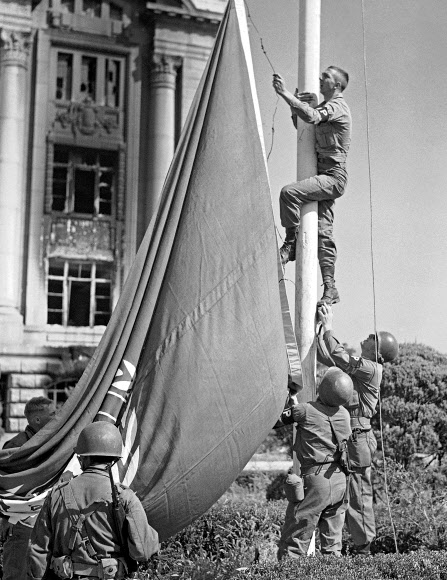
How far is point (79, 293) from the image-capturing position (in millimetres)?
26328

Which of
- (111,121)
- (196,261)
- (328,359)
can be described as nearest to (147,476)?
(196,261)

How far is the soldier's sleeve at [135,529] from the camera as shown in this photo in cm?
432

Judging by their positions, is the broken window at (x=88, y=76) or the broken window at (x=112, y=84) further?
the broken window at (x=112, y=84)

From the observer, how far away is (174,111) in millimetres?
27078

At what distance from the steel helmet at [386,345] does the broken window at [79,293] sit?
18.6 metres

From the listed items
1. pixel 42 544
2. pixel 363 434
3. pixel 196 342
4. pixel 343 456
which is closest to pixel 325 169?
pixel 196 342

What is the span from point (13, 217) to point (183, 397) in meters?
20.3

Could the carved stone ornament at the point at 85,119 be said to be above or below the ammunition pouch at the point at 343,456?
above

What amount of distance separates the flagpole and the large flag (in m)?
0.59

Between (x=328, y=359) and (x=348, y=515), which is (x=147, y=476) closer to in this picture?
(x=328, y=359)

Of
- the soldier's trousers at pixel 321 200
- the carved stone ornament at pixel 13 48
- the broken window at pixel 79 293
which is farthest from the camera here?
the broken window at pixel 79 293

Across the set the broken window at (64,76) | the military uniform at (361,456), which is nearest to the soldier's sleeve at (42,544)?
the military uniform at (361,456)

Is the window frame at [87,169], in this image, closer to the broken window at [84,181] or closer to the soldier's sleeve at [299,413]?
the broken window at [84,181]

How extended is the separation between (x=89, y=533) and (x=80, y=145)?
75.2 feet
